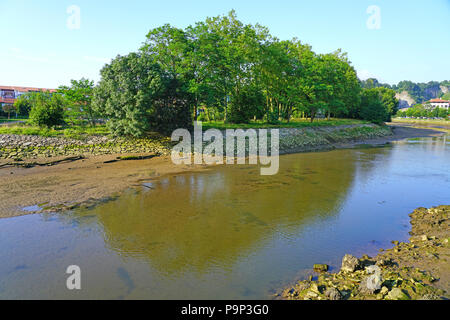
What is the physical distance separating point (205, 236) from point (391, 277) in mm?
6077

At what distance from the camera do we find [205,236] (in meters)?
10.7

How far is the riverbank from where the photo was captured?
1444 centimetres

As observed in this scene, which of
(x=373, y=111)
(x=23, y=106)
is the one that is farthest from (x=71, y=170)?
(x=373, y=111)

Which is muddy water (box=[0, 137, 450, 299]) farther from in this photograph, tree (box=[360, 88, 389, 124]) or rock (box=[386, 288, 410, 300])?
tree (box=[360, 88, 389, 124])

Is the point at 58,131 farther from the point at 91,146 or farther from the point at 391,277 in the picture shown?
the point at 391,277

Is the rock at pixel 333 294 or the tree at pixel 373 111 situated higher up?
the tree at pixel 373 111

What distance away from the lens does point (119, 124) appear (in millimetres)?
26828

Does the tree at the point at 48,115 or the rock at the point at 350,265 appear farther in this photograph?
the tree at the point at 48,115

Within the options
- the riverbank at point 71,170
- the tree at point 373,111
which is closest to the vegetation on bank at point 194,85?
the riverbank at point 71,170

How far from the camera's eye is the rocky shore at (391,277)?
675 centimetres

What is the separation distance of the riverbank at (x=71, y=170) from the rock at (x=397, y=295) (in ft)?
42.3

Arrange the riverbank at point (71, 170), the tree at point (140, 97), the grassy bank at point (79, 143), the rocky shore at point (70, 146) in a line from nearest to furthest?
the riverbank at point (71, 170)
the rocky shore at point (70, 146)
the grassy bank at point (79, 143)
the tree at point (140, 97)

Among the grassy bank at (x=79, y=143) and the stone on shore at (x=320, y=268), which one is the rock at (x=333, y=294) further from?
the grassy bank at (x=79, y=143)

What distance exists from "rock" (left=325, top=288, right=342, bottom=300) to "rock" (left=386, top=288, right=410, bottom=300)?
1.10 meters
